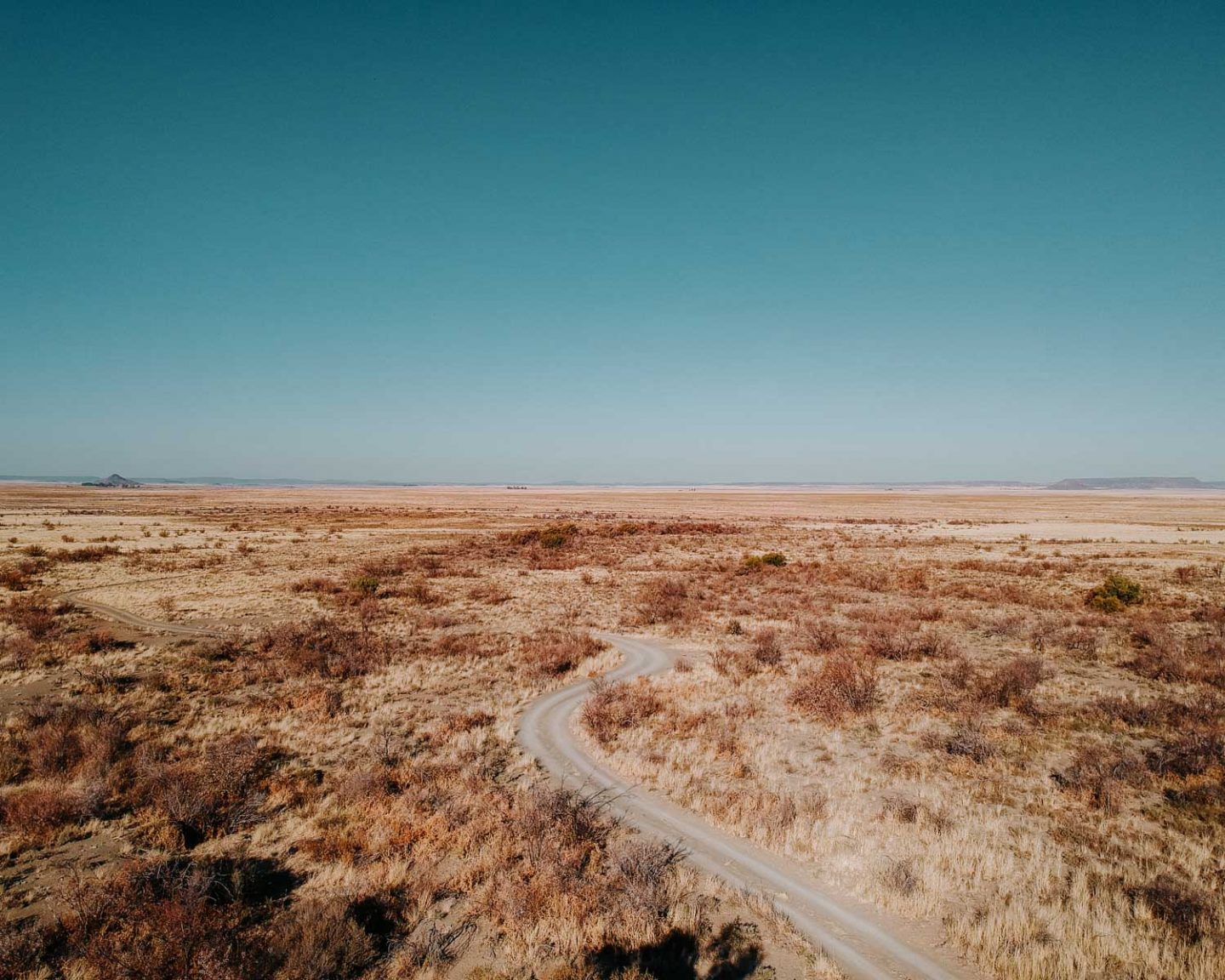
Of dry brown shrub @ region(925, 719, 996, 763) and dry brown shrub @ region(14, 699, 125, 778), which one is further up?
dry brown shrub @ region(14, 699, 125, 778)

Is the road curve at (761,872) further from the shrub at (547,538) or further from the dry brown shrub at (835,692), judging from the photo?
the shrub at (547,538)

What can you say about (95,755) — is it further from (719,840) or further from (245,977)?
(719,840)

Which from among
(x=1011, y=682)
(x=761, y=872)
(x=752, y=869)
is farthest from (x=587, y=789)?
(x=1011, y=682)

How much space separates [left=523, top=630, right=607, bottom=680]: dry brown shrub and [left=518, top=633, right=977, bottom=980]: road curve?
4.23m

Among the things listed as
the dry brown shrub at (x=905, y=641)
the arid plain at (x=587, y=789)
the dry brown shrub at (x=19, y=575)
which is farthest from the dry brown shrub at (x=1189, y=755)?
the dry brown shrub at (x=19, y=575)

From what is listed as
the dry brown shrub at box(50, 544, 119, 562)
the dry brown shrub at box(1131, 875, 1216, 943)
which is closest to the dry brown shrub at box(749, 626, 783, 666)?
the dry brown shrub at box(1131, 875, 1216, 943)

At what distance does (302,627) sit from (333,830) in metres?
16.0

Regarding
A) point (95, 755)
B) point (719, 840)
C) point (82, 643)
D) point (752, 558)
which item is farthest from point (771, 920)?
point (752, 558)

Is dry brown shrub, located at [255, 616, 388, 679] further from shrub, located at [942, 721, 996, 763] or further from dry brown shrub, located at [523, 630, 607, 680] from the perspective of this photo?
shrub, located at [942, 721, 996, 763]

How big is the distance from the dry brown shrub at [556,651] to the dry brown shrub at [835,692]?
7.54 m

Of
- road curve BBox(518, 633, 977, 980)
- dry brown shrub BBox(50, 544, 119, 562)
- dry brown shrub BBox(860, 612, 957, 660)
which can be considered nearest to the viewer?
road curve BBox(518, 633, 977, 980)

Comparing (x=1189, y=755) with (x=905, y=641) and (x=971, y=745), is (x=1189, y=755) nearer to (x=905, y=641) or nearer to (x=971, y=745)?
(x=971, y=745)

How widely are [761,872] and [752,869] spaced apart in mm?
151

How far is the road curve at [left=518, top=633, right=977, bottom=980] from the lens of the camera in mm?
6930
